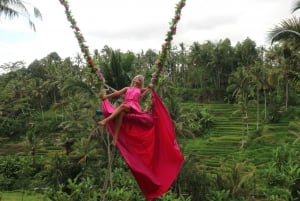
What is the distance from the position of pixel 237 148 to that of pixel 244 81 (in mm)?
6536

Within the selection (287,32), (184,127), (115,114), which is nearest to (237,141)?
(184,127)

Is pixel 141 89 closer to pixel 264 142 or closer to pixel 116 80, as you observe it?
pixel 116 80

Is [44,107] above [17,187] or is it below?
above

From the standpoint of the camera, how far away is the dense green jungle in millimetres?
11070

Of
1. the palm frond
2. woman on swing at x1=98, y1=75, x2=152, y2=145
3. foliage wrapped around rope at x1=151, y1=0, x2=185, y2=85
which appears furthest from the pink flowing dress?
the palm frond

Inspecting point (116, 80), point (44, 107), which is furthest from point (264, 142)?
point (44, 107)

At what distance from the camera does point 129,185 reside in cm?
1273

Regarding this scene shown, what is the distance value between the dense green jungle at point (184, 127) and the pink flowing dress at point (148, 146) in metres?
0.22

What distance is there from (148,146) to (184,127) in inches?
635

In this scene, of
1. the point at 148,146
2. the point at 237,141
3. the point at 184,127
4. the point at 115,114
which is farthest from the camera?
the point at 237,141

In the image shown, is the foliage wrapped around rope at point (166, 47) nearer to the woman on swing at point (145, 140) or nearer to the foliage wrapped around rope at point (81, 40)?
the woman on swing at point (145, 140)

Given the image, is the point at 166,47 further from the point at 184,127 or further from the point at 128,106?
the point at 184,127

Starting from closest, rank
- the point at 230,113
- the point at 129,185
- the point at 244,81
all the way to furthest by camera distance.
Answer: the point at 129,185, the point at 244,81, the point at 230,113

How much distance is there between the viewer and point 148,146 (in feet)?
13.6
